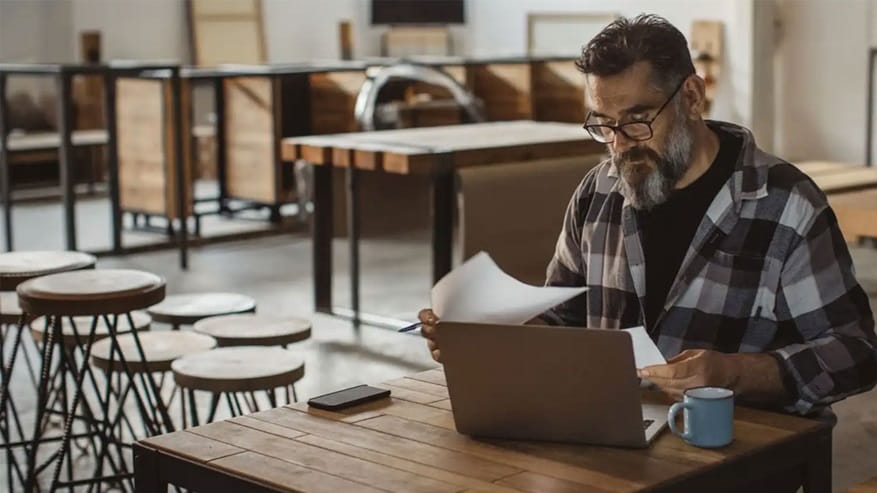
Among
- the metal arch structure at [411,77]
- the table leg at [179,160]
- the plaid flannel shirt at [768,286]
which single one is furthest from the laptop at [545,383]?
the metal arch structure at [411,77]

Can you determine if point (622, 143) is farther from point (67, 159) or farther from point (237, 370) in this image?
point (67, 159)

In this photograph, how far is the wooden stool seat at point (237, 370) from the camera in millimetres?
3359

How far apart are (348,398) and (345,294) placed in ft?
14.8

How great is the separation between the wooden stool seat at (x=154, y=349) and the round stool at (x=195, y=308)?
0.80 feet

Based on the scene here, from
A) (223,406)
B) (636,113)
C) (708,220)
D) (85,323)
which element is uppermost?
(636,113)

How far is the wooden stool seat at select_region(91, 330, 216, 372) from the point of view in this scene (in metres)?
3.66

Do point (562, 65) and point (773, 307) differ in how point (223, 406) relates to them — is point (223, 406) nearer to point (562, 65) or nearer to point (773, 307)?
point (773, 307)

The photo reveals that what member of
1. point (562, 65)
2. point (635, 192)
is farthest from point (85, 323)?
point (562, 65)

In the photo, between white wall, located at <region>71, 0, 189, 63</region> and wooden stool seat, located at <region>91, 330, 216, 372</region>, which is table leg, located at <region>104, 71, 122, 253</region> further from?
white wall, located at <region>71, 0, 189, 63</region>

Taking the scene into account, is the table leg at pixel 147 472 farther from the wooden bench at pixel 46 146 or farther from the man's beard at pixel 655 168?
the wooden bench at pixel 46 146

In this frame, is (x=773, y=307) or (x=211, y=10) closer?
(x=773, y=307)

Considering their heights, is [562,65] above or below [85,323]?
above

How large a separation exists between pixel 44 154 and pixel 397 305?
529 cm

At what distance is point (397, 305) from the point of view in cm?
648
